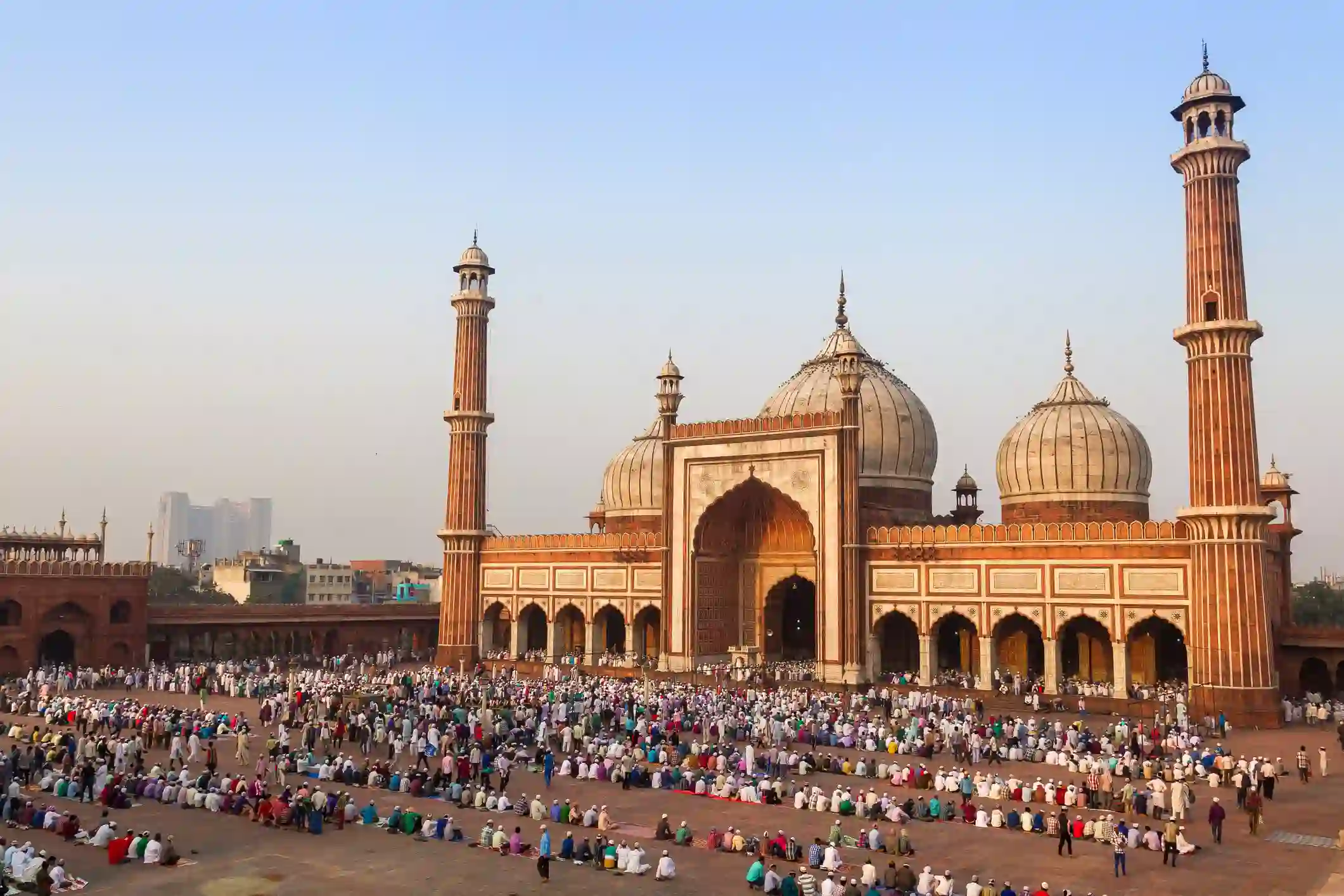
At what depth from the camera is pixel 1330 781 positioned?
1934 cm

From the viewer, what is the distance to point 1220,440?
2623 centimetres

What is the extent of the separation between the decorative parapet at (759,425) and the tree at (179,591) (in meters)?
35.2

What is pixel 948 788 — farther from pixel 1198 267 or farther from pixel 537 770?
pixel 1198 267

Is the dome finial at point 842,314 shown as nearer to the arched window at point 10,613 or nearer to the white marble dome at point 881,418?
the white marble dome at point 881,418

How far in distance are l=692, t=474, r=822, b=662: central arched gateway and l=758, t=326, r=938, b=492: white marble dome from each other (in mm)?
2848

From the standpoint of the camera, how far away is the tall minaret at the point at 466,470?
40344mm

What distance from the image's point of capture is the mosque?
86.6 ft

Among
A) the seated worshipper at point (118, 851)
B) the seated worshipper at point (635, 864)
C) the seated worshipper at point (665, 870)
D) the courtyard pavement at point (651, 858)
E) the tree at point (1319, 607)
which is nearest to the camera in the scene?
the courtyard pavement at point (651, 858)

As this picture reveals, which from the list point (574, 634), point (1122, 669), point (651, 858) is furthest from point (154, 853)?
point (574, 634)

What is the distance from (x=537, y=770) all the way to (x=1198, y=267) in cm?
1937

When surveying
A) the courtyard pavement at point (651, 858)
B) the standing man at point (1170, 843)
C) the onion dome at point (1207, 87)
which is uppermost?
the onion dome at point (1207, 87)

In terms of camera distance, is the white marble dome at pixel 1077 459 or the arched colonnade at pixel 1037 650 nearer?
the arched colonnade at pixel 1037 650

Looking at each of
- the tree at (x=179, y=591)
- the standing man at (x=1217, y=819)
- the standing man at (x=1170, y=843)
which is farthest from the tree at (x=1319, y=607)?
the tree at (x=179, y=591)

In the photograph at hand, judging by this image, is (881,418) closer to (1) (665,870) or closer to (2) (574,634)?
(2) (574,634)
